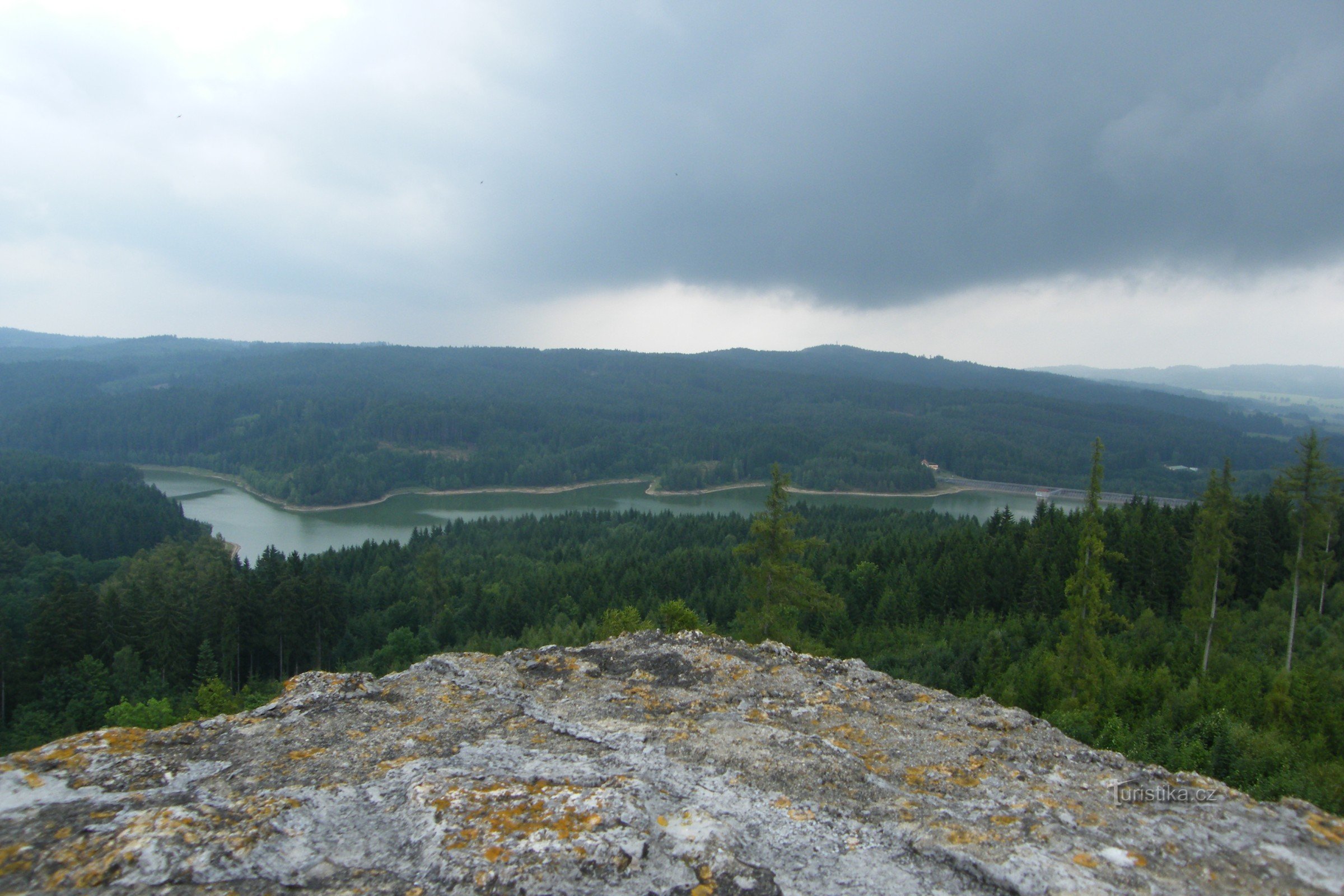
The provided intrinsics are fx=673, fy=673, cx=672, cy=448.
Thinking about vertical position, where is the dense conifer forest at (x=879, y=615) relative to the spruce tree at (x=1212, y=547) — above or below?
below

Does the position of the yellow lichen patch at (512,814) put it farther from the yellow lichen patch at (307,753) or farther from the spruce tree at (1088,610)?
the spruce tree at (1088,610)

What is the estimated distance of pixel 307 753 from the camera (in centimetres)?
432

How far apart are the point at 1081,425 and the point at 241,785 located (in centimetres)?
19393

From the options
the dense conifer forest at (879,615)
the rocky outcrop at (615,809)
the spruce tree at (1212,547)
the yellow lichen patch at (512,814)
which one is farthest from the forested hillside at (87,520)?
the spruce tree at (1212,547)

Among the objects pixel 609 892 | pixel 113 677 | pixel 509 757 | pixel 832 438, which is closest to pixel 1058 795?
pixel 609 892

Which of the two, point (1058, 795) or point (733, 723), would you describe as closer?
point (1058, 795)

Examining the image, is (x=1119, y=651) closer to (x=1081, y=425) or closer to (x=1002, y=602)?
(x=1002, y=602)

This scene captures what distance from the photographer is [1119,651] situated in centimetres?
1997

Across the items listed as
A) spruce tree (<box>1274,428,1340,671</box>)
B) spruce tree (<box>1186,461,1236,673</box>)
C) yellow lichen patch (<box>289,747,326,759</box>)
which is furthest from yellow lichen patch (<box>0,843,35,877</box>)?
spruce tree (<box>1274,428,1340,671</box>)

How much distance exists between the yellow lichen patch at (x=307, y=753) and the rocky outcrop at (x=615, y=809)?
28 millimetres

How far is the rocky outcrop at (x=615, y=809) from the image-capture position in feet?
10.1

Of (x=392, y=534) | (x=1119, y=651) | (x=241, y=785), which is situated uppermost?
(x=241, y=785)

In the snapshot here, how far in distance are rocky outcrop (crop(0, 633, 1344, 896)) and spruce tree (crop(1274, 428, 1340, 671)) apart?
1852cm

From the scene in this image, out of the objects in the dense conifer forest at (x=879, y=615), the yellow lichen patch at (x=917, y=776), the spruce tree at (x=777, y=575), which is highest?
the yellow lichen patch at (x=917, y=776)
